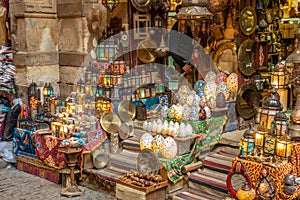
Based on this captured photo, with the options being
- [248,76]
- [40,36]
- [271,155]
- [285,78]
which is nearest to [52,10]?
[40,36]

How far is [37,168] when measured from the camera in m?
8.25

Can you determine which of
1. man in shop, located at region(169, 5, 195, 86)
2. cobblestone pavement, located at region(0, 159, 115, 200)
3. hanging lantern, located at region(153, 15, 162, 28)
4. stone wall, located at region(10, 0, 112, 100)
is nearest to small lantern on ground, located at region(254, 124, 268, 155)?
cobblestone pavement, located at region(0, 159, 115, 200)

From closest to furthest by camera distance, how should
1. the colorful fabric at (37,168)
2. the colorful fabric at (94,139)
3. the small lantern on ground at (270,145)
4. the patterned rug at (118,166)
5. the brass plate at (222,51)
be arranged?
the small lantern on ground at (270,145) → the patterned rug at (118,166) → the colorful fabric at (94,139) → the colorful fabric at (37,168) → the brass plate at (222,51)

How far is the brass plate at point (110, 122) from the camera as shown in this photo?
790 cm

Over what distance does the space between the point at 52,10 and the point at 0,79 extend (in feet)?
7.02

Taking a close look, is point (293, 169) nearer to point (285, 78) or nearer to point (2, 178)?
point (285, 78)

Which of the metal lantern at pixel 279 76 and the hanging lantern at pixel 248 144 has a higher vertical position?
the metal lantern at pixel 279 76

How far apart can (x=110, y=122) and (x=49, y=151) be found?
1.21 m

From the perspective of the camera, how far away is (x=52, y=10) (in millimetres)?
10125

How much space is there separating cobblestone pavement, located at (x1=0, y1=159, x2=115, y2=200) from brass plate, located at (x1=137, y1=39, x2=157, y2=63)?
346 cm

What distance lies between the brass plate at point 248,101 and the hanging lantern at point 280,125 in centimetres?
228

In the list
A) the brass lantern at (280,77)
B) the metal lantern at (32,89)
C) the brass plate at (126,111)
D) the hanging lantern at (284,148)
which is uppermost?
the brass lantern at (280,77)

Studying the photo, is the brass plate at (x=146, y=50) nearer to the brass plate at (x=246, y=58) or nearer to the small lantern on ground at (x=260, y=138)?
the brass plate at (x=246, y=58)

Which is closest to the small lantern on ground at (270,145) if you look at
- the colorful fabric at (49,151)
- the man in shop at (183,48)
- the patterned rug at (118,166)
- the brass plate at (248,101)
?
the brass plate at (248,101)
